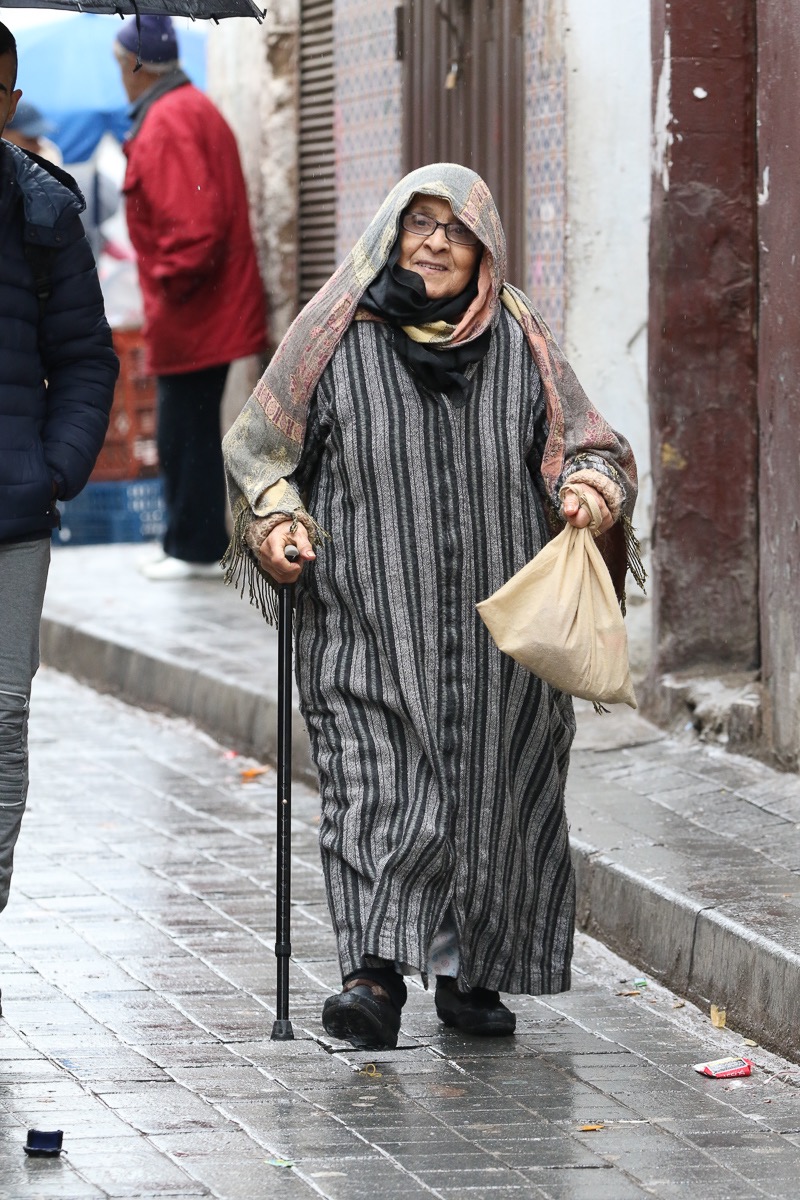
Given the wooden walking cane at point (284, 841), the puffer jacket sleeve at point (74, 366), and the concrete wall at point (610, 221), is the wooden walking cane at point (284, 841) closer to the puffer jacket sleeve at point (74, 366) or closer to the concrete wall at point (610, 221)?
the puffer jacket sleeve at point (74, 366)

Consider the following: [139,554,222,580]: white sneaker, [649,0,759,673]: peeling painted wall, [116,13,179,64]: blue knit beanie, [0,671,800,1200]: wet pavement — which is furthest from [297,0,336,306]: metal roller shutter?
[0,671,800,1200]: wet pavement

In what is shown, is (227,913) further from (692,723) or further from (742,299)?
(742,299)

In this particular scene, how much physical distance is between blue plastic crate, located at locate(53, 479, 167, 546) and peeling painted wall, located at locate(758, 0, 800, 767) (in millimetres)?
8681

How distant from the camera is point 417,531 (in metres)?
5.07

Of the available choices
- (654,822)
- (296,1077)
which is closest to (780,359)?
(654,822)

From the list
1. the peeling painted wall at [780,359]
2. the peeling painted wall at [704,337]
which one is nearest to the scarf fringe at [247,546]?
the peeling painted wall at [780,359]

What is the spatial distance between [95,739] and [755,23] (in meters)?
3.73

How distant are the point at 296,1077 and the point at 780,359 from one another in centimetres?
319

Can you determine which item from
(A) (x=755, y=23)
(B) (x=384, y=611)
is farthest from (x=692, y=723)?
(B) (x=384, y=611)

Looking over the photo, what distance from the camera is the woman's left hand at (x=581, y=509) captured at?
16.2ft

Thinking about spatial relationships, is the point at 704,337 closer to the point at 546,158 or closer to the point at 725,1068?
the point at 546,158

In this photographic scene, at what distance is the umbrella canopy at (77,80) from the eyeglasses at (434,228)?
43.5 feet

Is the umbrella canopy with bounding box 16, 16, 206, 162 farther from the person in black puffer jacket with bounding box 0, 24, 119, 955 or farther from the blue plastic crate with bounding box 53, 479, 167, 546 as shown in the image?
the person in black puffer jacket with bounding box 0, 24, 119, 955

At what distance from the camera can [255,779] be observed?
8.68 m
